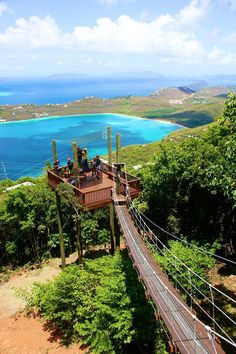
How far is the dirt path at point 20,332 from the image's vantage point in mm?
12195

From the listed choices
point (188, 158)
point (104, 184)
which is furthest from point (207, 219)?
point (104, 184)

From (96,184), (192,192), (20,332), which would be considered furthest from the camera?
(192,192)

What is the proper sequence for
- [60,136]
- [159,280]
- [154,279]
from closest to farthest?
[159,280]
[154,279]
[60,136]

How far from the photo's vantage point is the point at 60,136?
112 meters

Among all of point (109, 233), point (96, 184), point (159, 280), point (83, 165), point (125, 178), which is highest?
point (83, 165)

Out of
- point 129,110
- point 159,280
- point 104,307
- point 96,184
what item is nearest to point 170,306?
point 159,280

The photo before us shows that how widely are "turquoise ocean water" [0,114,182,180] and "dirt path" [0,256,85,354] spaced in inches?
2259

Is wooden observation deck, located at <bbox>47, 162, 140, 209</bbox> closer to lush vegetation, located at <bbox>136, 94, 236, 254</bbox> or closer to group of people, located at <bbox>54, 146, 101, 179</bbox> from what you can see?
group of people, located at <bbox>54, 146, 101, 179</bbox>

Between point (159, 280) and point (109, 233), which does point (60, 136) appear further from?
point (159, 280)

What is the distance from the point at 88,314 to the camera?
36.8ft

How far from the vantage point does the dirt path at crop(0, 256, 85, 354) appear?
40.0 ft

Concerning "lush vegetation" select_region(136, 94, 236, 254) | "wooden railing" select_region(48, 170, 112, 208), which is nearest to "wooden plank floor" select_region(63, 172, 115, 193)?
"wooden railing" select_region(48, 170, 112, 208)

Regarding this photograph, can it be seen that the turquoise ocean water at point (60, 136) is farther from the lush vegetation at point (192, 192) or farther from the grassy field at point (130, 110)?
the lush vegetation at point (192, 192)

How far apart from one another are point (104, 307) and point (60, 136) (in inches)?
4142
